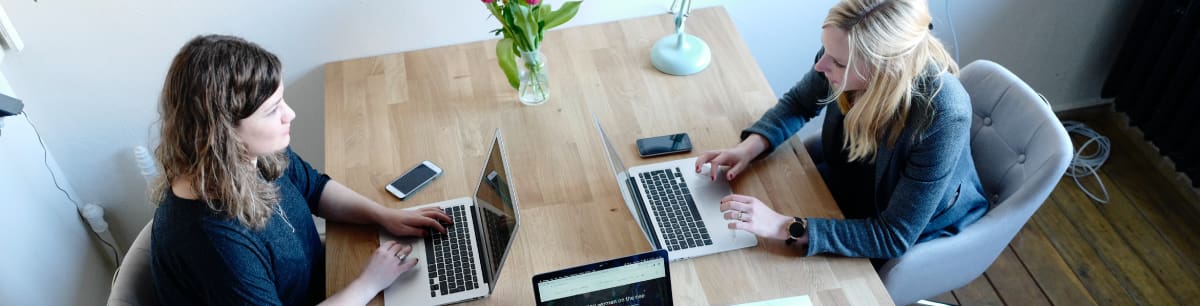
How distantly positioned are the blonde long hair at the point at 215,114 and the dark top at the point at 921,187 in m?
0.99

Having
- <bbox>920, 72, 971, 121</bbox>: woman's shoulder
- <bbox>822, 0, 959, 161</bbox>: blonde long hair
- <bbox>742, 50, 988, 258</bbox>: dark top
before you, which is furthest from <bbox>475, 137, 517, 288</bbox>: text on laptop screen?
<bbox>920, 72, 971, 121</bbox>: woman's shoulder

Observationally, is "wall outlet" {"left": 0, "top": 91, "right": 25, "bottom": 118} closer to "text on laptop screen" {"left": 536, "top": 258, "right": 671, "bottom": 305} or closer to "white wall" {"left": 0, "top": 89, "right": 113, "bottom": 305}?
"white wall" {"left": 0, "top": 89, "right": 113, "bottom": 305}

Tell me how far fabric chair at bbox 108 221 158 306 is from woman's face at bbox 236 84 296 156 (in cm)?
26

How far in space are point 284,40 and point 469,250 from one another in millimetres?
916

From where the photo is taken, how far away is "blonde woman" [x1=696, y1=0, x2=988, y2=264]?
155 centimetres

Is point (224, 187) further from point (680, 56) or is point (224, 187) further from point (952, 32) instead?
point (952, 32)

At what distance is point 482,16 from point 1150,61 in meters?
2.01

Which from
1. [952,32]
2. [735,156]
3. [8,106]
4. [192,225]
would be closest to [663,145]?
[735,156]

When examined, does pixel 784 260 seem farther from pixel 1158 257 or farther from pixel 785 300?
pixel 1158 257

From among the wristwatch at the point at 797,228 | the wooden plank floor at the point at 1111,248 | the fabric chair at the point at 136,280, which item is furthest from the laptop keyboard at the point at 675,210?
the wooden plank floor at the point at 1111,248

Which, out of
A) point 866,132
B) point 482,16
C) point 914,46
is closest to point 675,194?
point 866,132

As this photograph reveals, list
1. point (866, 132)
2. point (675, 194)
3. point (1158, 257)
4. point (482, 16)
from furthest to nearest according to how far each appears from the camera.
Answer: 1. point (1158, 257)
2. point (482, 16)
3. point (675, 194)
4. point (866, 132)

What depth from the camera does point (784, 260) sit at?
5.32 feet

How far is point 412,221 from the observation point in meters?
1.72
